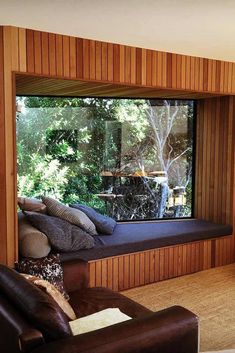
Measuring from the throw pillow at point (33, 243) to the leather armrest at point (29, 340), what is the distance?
1688 millimetres

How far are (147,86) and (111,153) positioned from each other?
1264 mm

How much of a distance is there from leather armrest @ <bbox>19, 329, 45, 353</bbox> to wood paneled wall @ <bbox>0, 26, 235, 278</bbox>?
151 centimetres

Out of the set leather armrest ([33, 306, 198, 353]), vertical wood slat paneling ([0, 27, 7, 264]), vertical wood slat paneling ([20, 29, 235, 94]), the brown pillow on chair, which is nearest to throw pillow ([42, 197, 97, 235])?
vertical wood slat paneling ([0, 27, 7, 264])

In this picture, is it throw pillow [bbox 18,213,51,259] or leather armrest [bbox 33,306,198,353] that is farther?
throw pillow [bbox 18,213,51,259]

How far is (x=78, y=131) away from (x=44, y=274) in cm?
237

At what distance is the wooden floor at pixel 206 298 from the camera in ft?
10.0

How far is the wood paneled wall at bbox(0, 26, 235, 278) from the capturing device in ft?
10.3

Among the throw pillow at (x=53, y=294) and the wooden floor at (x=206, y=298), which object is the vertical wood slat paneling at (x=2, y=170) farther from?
the wooden floor at (x=206, y=298)

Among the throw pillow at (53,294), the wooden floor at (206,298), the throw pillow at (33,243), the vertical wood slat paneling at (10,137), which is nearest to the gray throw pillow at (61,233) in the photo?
the throw pillow at (33,243)

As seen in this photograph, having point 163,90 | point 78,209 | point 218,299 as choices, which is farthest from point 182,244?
point 163,90

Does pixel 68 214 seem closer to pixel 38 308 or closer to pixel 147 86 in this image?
pixel 147 86

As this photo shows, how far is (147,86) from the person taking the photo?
3.89m

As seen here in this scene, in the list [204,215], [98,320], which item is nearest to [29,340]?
[98,320]

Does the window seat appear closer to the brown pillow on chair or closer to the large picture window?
the large picture window
